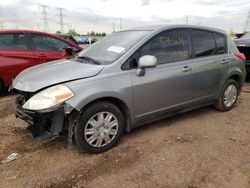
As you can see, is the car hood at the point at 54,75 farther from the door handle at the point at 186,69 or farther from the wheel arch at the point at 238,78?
the wheel arch at the point at 238,78

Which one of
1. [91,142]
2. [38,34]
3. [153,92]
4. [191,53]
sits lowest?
[91,142]

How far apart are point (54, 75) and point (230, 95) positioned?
3.42 metres

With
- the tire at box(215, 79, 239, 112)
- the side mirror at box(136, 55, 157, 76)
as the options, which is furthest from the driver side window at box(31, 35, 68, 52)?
the tire at box(215, 79, 239, 112)

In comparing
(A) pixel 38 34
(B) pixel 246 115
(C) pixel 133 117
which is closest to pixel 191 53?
(C) pixel 133 117

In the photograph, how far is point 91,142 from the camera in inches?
123

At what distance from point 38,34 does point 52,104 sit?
4.01m

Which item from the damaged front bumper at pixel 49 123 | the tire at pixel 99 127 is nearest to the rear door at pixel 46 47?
the damaged front bumper at pixel 49 123

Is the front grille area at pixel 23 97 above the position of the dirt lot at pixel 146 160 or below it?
above

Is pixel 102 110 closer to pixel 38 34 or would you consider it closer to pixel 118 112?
pixel 118 112

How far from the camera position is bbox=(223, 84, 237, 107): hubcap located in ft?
15.4

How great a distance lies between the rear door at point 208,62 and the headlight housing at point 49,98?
2219mm

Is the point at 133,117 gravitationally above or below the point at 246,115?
above

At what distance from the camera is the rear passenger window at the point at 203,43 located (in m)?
4.08

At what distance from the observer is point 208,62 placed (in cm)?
418
